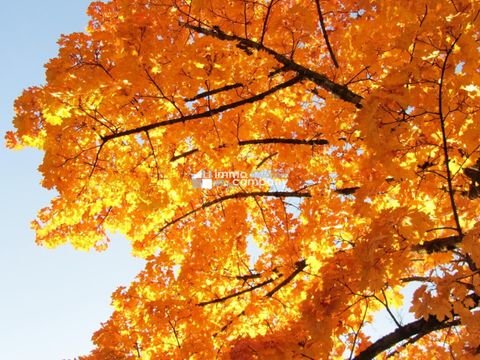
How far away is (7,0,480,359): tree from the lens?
2885 millimetres

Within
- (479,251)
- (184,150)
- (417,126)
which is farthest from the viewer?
(184,150)

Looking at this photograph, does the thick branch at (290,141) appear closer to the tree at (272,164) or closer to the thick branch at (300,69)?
the tree at (272,164)

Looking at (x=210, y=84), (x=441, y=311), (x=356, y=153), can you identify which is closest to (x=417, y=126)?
(x=441, y=311)

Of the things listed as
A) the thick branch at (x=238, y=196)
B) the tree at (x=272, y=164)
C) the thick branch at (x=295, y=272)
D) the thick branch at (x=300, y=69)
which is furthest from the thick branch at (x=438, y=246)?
the thick branch at (x=238, y=196)

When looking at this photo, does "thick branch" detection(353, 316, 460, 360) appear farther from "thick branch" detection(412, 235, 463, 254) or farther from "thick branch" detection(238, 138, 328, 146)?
"thick branch" detection(238, 138, 328, 146)

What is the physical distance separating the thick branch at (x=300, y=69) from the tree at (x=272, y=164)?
1 cm

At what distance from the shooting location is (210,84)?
4660mm

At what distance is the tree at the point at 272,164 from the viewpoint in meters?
2.88

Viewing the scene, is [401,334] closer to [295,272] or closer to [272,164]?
[295,272]

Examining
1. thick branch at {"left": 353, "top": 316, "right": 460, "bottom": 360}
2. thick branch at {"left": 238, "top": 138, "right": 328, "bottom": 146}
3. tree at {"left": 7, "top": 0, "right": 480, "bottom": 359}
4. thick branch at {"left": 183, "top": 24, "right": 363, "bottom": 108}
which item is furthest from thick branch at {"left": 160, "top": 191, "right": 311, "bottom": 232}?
thick branch at {"left": 353, "top": 316, "right": 460, "bottom": 360}

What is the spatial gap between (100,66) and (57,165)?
1.14m

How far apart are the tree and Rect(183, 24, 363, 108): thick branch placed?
0.01 metres

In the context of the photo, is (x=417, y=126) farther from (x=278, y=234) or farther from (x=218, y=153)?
(x=278, y=234)

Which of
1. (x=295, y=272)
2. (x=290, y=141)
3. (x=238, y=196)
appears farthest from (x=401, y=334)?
(x=238, y=196)
